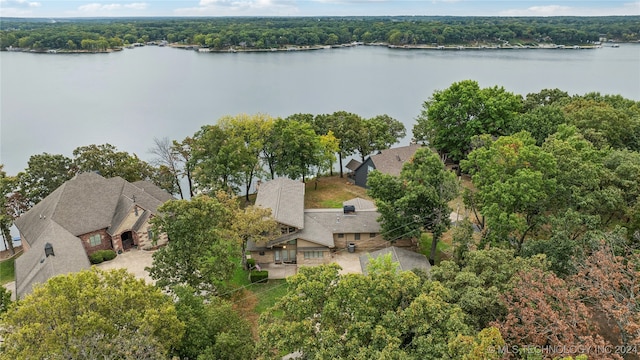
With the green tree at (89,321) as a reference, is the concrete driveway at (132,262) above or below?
below

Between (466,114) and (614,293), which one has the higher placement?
(466,114)

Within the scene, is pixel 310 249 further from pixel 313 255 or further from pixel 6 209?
pixel 6 209

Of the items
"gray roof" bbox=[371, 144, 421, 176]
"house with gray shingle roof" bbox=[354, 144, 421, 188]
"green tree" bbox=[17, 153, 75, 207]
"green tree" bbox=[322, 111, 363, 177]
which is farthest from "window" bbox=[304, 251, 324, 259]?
"green tree" bbox=[17, 153, 75, 207]

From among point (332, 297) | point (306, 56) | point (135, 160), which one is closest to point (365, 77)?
point (306, 56)

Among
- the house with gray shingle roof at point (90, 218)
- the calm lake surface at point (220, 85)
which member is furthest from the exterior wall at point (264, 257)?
the calm lake surface at point (220, 85)

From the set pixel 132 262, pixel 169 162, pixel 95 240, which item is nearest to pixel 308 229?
pixel 132 262

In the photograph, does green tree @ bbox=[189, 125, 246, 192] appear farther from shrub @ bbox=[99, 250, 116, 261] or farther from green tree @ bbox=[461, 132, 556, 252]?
green tree @ bbox=[461, 132, 556, 252]

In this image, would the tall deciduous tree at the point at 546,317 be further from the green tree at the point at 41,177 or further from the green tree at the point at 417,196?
the green tree at the point at 41,177
